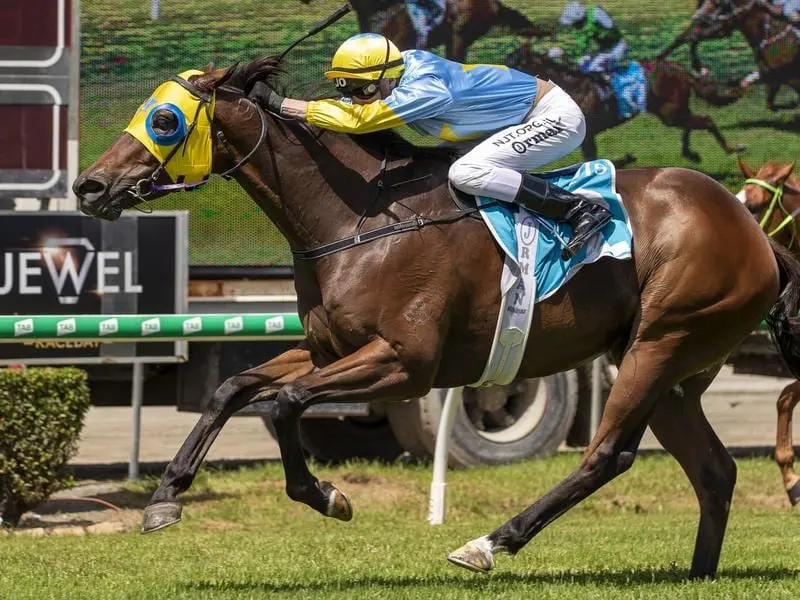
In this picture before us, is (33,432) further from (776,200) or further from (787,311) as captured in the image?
(776,200)

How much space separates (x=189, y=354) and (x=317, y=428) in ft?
4.83

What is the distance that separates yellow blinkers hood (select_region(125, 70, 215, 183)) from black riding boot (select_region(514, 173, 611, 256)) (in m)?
1.24

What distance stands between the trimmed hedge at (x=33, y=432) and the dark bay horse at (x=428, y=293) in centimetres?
263

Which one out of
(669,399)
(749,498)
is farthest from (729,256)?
(749,498)

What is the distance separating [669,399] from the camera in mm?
6402

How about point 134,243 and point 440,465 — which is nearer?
point 440,465

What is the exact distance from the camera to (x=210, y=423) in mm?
5922

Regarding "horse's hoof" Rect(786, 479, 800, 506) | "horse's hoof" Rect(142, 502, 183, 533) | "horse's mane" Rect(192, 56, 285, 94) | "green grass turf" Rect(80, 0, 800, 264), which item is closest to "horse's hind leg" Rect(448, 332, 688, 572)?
"horse's hoof" Rect(142, 502, 183, 533)

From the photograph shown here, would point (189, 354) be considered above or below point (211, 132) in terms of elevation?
below

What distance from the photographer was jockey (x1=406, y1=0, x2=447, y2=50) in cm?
1016

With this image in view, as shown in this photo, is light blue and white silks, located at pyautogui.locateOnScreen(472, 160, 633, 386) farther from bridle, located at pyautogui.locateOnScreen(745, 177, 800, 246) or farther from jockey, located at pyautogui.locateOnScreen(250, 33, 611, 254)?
bridle, located at pyautogui.locateOnScreen(745, 177, 800, 246)

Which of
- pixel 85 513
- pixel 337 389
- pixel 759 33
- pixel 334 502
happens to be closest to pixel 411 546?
pixel 334 502

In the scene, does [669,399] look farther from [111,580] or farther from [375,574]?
[111,580]

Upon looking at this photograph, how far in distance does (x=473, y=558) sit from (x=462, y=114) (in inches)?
68.4
